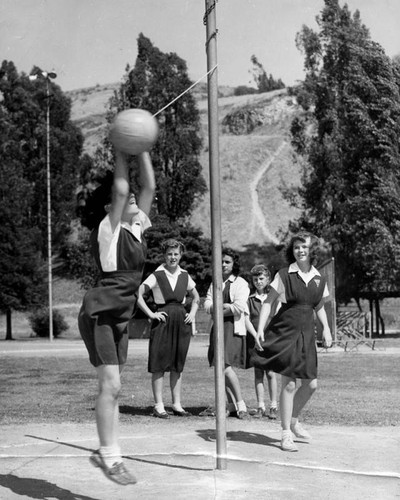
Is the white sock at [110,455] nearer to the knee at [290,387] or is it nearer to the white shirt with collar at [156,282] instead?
the knee at [290,387]

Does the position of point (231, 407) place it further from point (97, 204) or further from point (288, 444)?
point (97, 204)

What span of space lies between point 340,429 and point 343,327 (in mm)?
26366

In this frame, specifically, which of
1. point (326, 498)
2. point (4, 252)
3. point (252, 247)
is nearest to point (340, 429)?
point (326, 498)

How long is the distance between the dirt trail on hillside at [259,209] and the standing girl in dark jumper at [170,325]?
65.4m

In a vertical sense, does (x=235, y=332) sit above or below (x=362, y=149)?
below

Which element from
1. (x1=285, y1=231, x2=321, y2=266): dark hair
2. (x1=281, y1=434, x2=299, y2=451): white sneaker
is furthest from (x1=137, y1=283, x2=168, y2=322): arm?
(x1=281, y1=434, x2=299, y2=451): white sneaker

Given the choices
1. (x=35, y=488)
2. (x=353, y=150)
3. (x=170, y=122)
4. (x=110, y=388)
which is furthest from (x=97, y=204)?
(x=170, y=122)

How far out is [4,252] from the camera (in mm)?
50344

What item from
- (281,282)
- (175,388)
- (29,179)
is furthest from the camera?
(29,179)

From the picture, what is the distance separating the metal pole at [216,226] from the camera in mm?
7469

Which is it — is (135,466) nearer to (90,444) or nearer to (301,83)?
(90,444)

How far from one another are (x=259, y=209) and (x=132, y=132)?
259 feet

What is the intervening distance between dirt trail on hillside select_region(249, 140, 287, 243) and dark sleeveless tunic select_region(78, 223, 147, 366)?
7018 cm

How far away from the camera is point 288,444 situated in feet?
27.3
